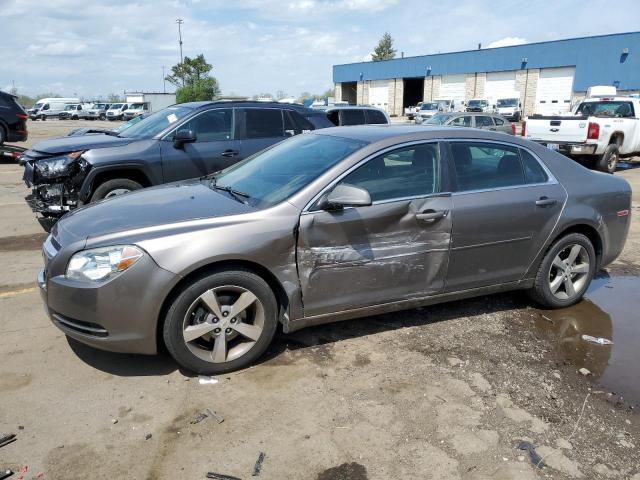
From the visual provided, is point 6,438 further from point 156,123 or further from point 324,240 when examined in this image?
point 156,123

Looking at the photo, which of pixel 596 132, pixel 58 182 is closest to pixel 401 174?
pixel 58 182

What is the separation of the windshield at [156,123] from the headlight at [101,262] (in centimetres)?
440

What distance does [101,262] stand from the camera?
327 centimetres

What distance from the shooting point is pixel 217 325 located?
3461 mm

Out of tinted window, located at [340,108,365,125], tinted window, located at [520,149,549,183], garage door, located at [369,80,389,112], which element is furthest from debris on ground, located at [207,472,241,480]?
garage door, located at [369,80,389,112]

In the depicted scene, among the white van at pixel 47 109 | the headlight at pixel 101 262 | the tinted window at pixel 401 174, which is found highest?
the tinted window at pixel 401 174

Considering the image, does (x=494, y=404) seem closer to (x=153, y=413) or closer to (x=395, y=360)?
(x=395, y=360)

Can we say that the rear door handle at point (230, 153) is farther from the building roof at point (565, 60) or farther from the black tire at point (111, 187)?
the building roof at point (565, 60)

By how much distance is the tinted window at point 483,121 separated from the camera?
18031 mm

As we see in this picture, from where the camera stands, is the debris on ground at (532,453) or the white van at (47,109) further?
the white van at (47,109)

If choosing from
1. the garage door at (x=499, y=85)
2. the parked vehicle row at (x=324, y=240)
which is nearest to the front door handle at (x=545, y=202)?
the parked vehicle row at (x=324, y=240)

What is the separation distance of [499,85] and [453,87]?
220 inches

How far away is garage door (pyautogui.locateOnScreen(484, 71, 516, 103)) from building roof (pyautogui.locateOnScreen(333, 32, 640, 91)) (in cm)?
55

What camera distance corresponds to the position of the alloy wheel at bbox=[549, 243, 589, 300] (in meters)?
4.75
